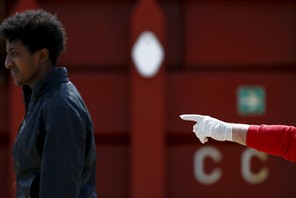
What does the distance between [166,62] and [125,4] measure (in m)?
0.52

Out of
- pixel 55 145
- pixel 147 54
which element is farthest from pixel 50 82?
pixel 147 54

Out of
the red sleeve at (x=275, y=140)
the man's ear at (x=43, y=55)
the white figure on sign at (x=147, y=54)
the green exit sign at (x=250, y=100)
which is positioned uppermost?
the man's ear at (x=43, y=55)

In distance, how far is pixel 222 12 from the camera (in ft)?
18.9

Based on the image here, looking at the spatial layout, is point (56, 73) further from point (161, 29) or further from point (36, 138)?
point (161, 29)

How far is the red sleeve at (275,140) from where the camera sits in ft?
8.91

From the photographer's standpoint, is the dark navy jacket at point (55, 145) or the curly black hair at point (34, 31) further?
the curly black hair at point (34, 31)

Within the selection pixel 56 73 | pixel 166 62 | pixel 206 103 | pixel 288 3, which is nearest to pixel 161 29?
pixel 166 62

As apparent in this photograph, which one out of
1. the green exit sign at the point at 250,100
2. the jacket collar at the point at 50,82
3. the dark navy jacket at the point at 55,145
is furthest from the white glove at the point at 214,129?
the green exit sign at the point at 250,100

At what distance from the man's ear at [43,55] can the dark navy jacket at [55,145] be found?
6 centimetres

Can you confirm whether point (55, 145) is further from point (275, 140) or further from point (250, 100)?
point (250, 100)

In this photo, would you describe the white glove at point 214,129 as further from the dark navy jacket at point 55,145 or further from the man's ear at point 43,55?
the man's ear at point 43,55

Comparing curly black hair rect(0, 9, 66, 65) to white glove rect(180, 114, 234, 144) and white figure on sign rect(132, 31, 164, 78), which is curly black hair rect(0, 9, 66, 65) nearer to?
white glove rect(180, 114, 234, 144)

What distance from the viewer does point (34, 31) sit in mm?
2697

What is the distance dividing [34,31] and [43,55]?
0.09m
